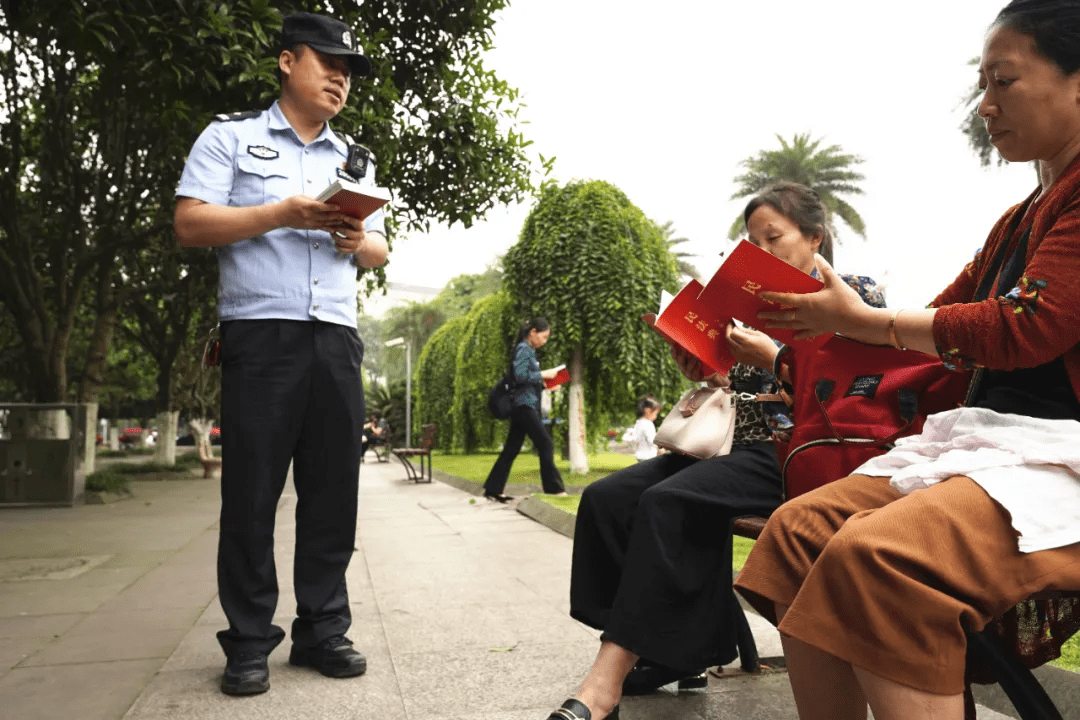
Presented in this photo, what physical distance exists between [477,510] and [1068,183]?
788cm

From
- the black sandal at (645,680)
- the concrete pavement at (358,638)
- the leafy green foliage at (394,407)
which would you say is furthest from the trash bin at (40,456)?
the leafy green foliage at (394,407)

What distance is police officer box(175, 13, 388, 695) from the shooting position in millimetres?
2945

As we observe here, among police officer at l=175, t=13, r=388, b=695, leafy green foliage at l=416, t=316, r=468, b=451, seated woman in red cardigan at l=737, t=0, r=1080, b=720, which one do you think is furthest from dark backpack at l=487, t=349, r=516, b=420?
leafy green foliage at l=416, t=316, r=468, b=451

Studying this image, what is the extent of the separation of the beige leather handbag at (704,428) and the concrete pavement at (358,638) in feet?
2.49

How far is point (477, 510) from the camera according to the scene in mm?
9172

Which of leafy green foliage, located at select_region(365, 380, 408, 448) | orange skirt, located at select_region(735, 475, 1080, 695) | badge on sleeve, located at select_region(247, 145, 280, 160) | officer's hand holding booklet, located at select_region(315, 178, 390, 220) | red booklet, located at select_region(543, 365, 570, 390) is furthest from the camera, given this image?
leafy green foliage, located at select_region(365, 380, 408, 448)

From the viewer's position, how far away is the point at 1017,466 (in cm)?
155

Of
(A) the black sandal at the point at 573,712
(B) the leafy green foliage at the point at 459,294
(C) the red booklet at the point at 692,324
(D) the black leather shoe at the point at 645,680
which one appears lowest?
(D) the black leather shoe at the point at 645,680

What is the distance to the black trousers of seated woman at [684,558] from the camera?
2338mm

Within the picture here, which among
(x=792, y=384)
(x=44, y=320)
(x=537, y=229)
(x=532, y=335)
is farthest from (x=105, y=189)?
(x=792, y=384)

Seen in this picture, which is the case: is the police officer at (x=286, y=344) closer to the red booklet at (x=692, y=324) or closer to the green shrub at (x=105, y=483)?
the red booklet at (x=692, y=324)

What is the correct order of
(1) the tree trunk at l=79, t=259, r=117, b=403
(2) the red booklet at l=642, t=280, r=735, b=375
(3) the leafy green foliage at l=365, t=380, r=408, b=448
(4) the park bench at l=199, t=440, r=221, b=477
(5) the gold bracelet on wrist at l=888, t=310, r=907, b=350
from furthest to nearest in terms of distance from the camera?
(3) the leafy green foliage at l=365, t=380, r=408, b=448 → (4) the park bench at l=199, t=440, r=221, b=477 → (1) the tree trunk at l=79, t=259, r=117, b=403 → (2) the red booklet at l=642, t=280, r=735, b=375 → (5) the gold bracelet on wrist at l=888, t=310, r=907, b=350

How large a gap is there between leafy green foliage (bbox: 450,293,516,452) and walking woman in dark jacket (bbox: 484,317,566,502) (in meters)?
5.83

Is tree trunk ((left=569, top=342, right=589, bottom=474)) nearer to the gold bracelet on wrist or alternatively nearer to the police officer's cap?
the police officer's cap
